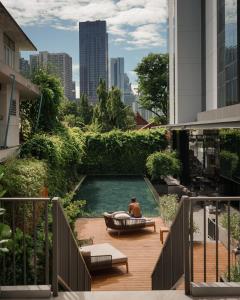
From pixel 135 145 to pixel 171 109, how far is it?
994cm

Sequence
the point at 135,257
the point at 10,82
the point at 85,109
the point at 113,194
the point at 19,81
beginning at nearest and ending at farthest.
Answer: the point at 135,257
the point at 10,82
the point at 19,81
the point at 113,194
the point at 85,109

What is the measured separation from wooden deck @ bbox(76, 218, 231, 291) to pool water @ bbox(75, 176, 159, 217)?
293cm

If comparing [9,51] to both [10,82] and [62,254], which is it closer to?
[10,82]

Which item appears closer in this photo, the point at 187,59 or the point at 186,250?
the point at 186,250

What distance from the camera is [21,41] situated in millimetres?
20125

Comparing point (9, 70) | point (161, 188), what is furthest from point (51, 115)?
point (9, 70)

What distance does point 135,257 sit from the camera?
1205 centimetres

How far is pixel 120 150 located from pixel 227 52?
10784 millimetres

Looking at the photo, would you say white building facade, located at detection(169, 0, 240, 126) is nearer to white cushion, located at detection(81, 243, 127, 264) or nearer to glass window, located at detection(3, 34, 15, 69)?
glass window, located at detection(3, 34, 15, 69)

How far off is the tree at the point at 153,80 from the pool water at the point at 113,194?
2065 cm

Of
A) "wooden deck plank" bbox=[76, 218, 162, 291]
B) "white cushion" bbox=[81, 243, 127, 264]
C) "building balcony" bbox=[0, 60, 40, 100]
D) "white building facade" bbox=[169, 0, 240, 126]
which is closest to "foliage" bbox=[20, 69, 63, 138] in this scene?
"building balcony" bbox=[0, 60, 40, 100]

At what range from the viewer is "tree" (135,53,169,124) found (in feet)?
163

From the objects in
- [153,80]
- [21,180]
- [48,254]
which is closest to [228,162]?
[21,180]

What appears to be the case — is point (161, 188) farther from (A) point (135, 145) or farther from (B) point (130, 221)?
(B) point (130, 221)
